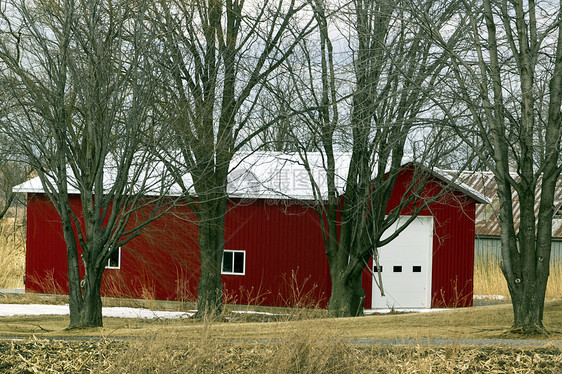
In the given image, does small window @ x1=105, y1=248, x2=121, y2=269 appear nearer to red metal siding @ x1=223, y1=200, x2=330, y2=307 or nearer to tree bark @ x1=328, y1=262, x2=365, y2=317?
red metal siding @ x1=223, y1=200, x2=330, y2=307

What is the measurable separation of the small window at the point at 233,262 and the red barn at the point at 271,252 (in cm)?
3

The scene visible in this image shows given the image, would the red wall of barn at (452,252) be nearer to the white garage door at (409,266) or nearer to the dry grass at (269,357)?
the white garage door at (409,266)

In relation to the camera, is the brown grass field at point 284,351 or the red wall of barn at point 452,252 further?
the red wall of barn at point 452,252

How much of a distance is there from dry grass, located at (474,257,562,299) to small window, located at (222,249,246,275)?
1018 centimetres

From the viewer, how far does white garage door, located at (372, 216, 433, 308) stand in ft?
80.3

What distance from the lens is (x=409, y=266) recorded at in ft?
81.3

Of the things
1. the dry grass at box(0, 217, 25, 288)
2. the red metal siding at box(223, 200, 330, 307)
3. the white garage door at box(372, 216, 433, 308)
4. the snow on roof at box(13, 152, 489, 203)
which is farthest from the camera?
the dry grass at box(0, 217, 25, 288)

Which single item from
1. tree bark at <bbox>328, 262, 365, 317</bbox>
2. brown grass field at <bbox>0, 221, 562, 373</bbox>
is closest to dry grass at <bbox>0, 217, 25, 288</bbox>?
tree bark at <bbox>328, 262, 365, 317</bbox>

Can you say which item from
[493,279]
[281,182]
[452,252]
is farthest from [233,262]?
[493,279]

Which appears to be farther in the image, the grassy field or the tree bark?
the tree bark

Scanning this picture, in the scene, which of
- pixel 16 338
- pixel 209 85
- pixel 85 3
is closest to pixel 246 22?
pixel 209 85

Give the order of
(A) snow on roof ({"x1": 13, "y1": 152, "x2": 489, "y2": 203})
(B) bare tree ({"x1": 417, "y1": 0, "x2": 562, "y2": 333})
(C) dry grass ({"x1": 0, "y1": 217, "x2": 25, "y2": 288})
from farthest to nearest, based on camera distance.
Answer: (C) dry grass ({"x1": 0, "y1": 217, "x2": 25, "y2": 288})
(A) snow on roof ({"x1": 13, "y1": 152, "x2": 489, "y2": 203})
(B) bare tree ({"x1": 417, "y1": 0, "x2": 562, "y2": 333})

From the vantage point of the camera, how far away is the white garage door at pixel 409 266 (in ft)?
80.3

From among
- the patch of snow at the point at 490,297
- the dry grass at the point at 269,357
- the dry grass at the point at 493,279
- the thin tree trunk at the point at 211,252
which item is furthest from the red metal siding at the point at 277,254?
the dry grass at the point at 269,357
